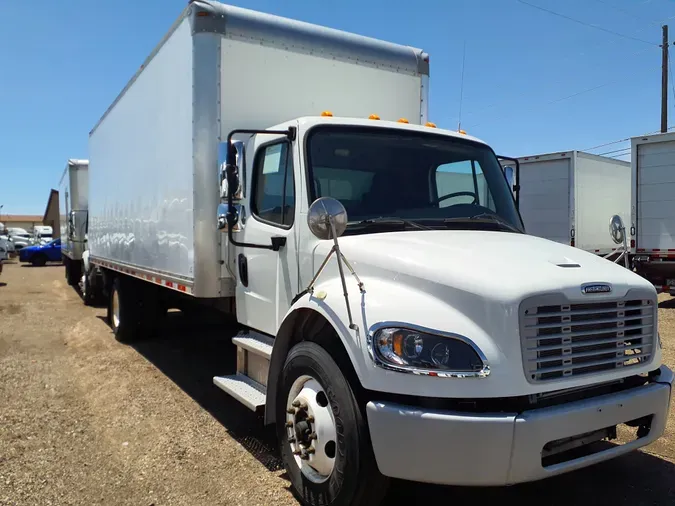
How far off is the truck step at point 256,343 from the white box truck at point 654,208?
10.4 metres

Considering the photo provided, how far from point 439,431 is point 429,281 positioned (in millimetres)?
752

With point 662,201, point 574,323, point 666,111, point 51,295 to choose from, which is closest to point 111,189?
point 574,323

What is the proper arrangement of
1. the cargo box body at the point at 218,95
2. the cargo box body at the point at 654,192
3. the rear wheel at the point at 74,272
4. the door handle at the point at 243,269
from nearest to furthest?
the door handle at the point at 243,269
the cargo box body at the point at 218,95
the cargo box body at the point at 654,192
the rear wheel at the point at 74,272

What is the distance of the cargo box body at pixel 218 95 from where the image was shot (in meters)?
4.93

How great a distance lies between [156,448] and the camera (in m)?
4.50

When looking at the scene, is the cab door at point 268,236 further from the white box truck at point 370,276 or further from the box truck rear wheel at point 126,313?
the box truck rear wheel at point 126,313

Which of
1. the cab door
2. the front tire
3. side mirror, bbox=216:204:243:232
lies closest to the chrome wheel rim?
the cab door

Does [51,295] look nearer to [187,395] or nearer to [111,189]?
[111,189]

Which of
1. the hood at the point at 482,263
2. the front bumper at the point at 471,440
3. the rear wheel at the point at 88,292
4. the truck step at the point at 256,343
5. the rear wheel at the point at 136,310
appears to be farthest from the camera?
the rear wheel at the point at 88,292

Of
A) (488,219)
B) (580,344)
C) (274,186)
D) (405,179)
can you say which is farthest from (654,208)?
(580,344)

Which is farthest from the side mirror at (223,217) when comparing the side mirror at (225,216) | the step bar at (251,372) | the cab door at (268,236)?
the step bar at (251,372)

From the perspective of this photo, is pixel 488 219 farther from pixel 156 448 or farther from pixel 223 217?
pixel 156 448

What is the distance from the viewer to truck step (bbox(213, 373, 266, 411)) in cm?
398

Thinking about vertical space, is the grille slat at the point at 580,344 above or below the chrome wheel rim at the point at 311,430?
above
